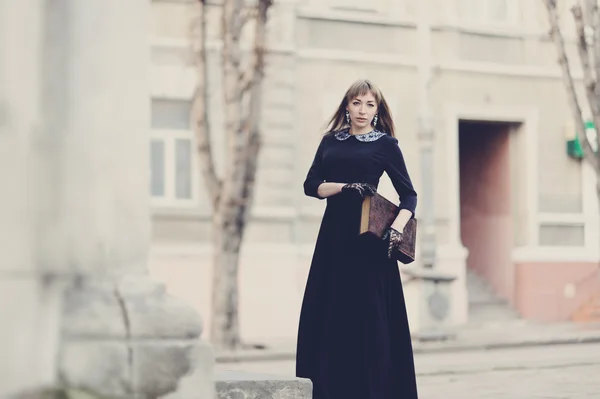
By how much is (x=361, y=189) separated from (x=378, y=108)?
437mm

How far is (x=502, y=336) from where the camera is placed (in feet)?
63.6

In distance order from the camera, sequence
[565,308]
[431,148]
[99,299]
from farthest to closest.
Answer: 1. [565,308]
2. [431,148]
3. [99,299]

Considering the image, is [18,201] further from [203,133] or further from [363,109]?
[203,133]

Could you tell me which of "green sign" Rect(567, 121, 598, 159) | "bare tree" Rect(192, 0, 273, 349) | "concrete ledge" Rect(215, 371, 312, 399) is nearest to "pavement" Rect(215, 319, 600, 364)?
"bare tree" Rect(192, 0, 273, 349)

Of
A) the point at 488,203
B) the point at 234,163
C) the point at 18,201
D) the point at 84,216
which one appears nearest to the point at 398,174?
the point at 84,216

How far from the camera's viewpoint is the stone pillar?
4402mm

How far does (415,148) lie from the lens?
72.0 feet

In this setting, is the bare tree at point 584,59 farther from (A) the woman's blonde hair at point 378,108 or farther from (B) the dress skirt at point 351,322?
(B) the dress skirt at point 351,322

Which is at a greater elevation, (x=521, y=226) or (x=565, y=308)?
(x=521, y=226)

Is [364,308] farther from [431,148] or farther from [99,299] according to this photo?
[431,148]

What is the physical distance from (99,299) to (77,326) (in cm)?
13

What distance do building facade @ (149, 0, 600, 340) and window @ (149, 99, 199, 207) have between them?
2 cm

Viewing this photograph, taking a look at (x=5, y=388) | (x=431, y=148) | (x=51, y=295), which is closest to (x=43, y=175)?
(x=51, y=295)

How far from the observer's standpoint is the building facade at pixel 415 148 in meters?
20.2
